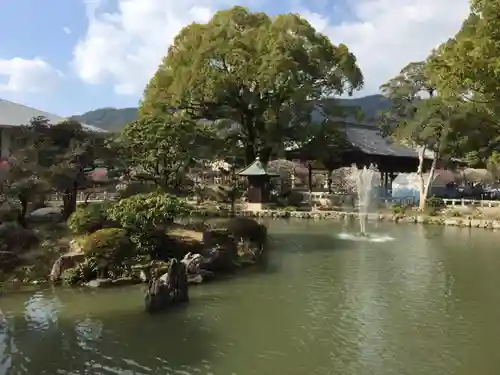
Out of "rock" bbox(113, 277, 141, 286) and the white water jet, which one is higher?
the white water jet

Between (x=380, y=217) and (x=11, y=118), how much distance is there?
872 inches

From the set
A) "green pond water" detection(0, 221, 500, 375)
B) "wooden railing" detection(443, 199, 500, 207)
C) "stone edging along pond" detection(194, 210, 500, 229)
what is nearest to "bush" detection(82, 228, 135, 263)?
"green pond water" detection(0, 221, 500, 375)

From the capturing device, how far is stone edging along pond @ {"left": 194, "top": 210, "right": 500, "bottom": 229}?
27427 millimetres

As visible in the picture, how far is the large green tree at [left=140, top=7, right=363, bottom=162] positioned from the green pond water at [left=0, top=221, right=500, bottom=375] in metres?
21.0

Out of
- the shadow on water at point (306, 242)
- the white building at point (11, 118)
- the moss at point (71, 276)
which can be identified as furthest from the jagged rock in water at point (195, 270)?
the white building at point (11, 118)

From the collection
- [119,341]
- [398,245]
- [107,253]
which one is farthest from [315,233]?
[119,341]

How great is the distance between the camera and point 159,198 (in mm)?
15289

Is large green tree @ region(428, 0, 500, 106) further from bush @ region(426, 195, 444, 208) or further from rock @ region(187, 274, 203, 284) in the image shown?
bush @ region(426, 195, 444, 208)

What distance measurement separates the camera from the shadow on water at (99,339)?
838cm

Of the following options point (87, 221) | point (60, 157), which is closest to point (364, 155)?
point (60, 157)

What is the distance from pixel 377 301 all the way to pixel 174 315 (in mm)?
4551

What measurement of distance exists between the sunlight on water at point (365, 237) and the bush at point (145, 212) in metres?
9.52

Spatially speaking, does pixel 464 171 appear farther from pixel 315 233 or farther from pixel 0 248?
Answer: pixel 0 248

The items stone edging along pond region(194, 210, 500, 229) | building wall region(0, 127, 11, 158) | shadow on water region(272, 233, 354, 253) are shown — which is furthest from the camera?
building wall region(0, 127, 11, 158)
